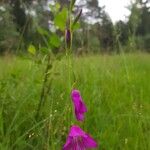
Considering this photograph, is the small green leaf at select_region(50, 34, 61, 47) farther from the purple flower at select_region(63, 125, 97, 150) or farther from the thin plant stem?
the purple flower at select_region(63, 125, 97, 150)

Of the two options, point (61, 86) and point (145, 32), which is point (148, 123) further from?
point (145, 32)

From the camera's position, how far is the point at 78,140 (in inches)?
31.5

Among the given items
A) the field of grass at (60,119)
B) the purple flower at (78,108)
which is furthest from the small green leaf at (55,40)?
the purple flower at (78,108)

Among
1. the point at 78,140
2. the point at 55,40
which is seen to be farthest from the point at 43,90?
the point at 78,140

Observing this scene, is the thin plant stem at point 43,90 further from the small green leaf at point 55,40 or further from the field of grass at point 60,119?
the small green leaf at point 55,40

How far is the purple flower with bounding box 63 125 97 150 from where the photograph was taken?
77 cm

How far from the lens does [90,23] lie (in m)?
4.36

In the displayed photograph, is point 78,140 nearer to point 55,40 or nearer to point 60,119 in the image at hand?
point 60,119

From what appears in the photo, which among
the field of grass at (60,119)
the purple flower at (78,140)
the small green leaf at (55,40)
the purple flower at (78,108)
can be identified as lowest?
the field of grass at (60,119)

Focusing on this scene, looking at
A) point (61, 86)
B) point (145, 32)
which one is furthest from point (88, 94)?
point (145, 32)

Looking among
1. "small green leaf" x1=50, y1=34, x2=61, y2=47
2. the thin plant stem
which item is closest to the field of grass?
the thin plant stem

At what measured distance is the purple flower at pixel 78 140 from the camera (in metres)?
0.77

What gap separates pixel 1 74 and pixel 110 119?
39.1 inches

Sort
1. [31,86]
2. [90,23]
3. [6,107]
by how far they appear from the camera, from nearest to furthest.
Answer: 1. [6,107]
2. [31,86]
3. [90,23]
